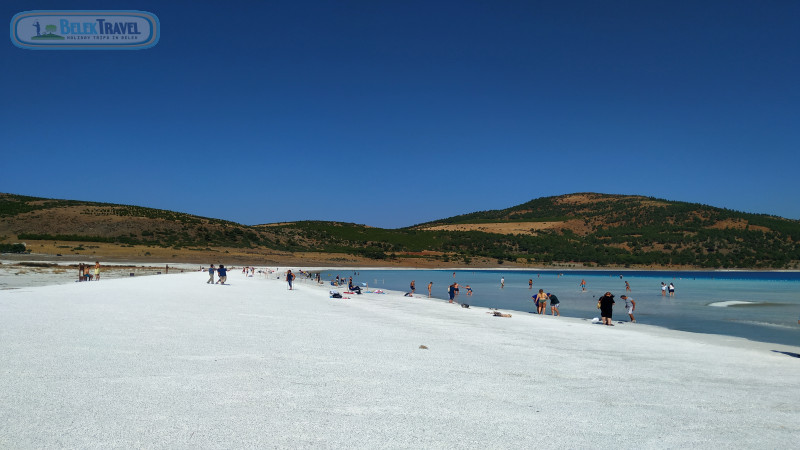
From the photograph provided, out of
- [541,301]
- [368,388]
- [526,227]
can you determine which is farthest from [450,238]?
[368,388]

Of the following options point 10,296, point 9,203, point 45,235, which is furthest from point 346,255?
point 10,296

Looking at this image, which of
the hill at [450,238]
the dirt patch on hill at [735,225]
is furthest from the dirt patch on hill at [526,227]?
the dirt patch on hill at [735,225]

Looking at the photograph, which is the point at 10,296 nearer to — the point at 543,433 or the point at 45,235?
the point at 543,433

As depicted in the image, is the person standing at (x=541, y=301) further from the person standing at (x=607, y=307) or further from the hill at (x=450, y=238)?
the hill at (x=450, y=238)

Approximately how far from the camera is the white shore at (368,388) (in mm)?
5527

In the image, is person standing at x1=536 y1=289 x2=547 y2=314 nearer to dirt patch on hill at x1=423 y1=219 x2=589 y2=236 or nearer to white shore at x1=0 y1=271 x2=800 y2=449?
white shore at x1=0 y1=271 x2=800 y2=449

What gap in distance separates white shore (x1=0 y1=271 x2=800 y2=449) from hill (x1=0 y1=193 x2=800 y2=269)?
7172 cm

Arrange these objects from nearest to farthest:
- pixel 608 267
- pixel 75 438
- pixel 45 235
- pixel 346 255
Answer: pixel 75 438
pixel 45 235
pixel 346 255
pixel 608 267

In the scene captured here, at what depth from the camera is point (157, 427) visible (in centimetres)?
554

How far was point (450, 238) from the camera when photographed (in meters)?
142

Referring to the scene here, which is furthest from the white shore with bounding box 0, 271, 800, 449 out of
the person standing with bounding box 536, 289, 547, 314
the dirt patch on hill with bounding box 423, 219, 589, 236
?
the dirt patch on hill with bounding box 423, 219, 589, 236

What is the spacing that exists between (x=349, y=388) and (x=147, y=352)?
434 centimetres

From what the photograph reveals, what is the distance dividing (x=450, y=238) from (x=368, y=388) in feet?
444

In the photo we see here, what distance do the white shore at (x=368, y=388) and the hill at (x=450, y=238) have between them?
71.7 metres
